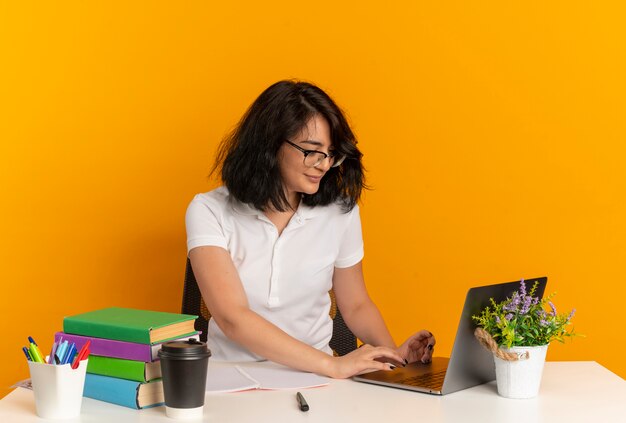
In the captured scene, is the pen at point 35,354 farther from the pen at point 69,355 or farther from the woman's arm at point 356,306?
the woman's arm at point 356,306

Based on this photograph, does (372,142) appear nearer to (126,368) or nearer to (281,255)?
(281,255)

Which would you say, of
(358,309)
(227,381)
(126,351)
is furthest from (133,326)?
(358,309)

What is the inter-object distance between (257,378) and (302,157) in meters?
0.76

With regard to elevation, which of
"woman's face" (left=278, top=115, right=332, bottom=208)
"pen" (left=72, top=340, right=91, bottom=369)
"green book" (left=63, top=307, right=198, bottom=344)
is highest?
"woman's face" (left=278, top=115, right=332, bottom=208)

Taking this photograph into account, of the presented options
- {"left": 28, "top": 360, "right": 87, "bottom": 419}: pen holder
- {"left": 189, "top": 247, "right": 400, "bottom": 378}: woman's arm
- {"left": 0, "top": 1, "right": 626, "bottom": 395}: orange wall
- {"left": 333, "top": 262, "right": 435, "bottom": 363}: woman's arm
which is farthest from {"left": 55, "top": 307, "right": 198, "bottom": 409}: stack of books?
{"left": 0, "top": 1, "right": 626, "bottom": 395}: orange wall

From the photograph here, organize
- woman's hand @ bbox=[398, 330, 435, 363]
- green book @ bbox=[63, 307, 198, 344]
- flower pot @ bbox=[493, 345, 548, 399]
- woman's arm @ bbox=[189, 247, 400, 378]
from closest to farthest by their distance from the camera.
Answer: green book @ bbox=[63, 307, 198, 344] → flower pot @ bbox=[493, 345, 548, 399] → woman's arm @ bbox=[189, 247, 400, 378] → woman's hand @ bbox=[398, 330, 435, 363]

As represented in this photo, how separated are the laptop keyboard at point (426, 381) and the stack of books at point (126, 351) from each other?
521 millimetres

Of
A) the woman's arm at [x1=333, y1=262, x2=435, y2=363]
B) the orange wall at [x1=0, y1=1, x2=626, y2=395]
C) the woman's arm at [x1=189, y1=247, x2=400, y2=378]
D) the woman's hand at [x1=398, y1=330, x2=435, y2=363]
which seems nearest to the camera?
the woman's arm at [x1=189, y1=247, x2=400, y2=378]

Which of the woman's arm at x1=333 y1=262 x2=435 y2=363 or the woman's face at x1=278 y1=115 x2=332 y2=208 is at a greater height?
the woman's face at x1=278 y1=115 x2=332 y2=208

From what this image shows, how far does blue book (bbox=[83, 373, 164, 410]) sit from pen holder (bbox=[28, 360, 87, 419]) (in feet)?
0.33

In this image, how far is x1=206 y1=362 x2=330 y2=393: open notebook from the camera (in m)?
1.94

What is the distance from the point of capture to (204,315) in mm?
2779

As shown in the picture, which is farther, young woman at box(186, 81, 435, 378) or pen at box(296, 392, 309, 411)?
young woman at box(186, 81, 435, 378)

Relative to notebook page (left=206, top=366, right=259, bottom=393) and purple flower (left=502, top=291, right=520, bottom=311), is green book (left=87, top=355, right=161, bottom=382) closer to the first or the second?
notebook page (left=206, top=366, right=259, bottom=393)
